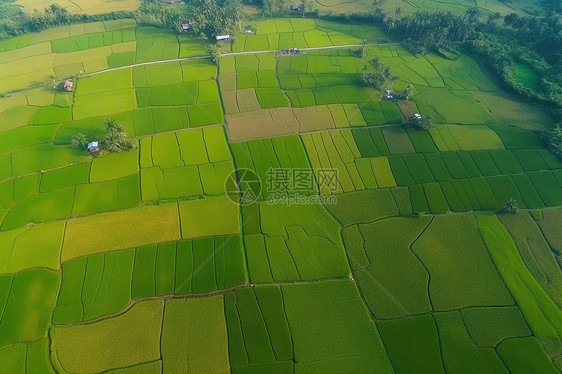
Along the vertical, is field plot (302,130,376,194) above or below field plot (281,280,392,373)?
above

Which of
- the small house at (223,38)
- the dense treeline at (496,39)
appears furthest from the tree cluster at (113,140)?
the dense treeline at (496,39)

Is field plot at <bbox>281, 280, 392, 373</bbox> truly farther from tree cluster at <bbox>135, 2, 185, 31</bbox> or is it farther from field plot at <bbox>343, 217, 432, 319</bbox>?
tree cluster at <bbox>135, 2, 185, 31</bbox>

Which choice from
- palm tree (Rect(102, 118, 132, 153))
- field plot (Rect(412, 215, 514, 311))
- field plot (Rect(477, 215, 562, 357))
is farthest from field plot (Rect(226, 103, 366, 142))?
field plot (Rect(477, 215, 562, 357))

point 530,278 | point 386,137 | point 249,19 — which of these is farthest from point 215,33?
point 530,278

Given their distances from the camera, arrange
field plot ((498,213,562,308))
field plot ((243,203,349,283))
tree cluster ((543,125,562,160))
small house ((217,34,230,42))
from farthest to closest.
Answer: small house ((217,34,230,42))
tree cluster ((543,125,562,160))
field plot ((243,203,349,283))
field plot ((498,213,562,308))

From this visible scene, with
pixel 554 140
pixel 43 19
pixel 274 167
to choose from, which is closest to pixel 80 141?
pixel 274 167

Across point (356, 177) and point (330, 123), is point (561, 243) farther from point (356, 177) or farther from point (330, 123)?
point (330, 123)

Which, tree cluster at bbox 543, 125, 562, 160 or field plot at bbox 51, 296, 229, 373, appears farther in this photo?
tree cluster at bbox 543, 125, 562, 160

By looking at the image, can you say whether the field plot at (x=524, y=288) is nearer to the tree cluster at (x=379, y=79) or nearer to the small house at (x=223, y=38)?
the tree cluster at (x=379, y=79)
